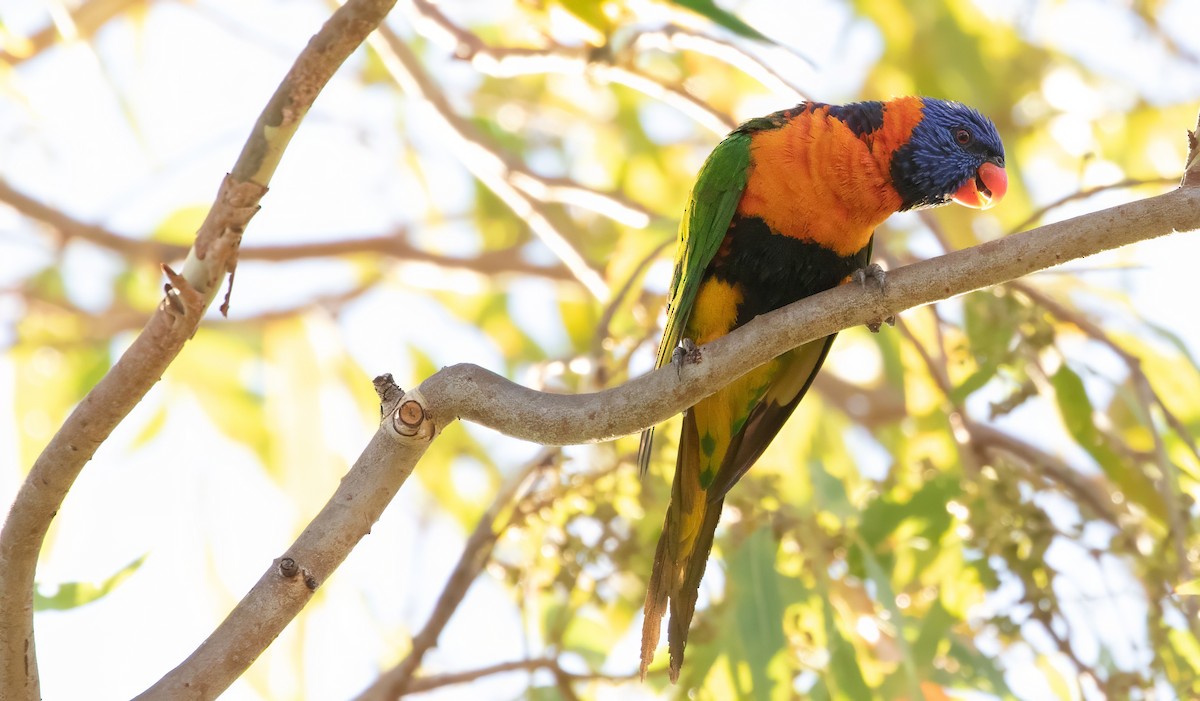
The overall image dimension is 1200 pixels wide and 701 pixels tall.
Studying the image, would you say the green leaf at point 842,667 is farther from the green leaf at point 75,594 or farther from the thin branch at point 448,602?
the green leaf at point 75,594

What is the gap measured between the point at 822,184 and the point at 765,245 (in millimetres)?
189

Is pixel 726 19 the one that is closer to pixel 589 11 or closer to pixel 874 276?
pixel 589 11

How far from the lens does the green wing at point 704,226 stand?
254cm

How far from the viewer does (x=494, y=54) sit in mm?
3012

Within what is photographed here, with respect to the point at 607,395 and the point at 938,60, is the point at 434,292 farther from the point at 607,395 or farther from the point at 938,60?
the point at 607,395

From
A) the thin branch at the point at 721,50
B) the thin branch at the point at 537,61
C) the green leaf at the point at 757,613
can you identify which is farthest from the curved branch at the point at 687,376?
the thin branch at the point at 537,61

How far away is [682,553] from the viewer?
2.51m

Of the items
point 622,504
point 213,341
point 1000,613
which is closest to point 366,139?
point 213,341

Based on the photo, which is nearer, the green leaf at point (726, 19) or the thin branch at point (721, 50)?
the green leaf at point (726, 19)

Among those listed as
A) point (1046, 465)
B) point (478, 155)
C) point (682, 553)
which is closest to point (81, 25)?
point (478, 155)

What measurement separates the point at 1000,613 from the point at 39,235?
3.93 meters

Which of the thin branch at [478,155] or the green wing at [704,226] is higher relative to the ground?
the thin branch at [478,155]

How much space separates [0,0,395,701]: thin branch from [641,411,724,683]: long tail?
111 centimetres

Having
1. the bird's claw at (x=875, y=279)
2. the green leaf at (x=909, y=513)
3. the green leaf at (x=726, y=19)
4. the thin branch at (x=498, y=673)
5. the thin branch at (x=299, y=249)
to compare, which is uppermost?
the thin branch at (x=299, y=249)
